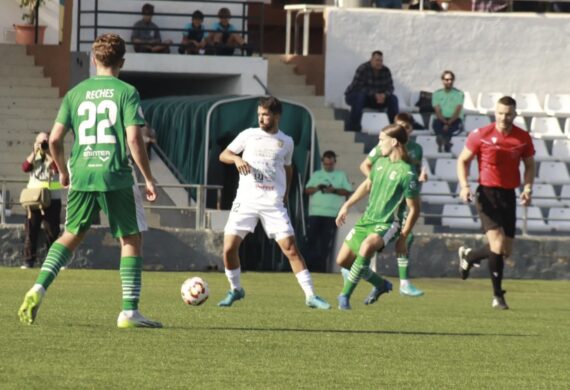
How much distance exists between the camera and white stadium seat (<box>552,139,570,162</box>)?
101 feet

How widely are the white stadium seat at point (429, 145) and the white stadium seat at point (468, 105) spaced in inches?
70.0

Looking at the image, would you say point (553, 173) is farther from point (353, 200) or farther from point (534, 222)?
point (353, 200)

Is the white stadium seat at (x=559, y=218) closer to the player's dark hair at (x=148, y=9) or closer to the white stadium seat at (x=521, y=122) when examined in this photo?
the white stadium seat at (x=521, y=122)

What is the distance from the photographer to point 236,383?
30.2 ft

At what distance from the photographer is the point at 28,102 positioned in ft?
98.6

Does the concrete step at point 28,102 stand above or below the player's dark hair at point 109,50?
below

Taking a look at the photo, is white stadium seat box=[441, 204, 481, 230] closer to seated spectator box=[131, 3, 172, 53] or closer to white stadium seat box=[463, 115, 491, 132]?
white stadium seat box=[463, 115, 491, 132]

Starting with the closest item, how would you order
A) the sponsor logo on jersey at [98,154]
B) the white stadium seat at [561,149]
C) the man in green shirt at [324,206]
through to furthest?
the sponsor logo on jersey at [98,154] < the man in green shirt at [324,206] < the white stadium seat at [561,149]

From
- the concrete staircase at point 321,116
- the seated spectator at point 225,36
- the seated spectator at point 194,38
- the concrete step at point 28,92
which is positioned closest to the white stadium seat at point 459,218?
the concrete staircase at point 321,116

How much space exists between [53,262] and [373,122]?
1850 centimetres

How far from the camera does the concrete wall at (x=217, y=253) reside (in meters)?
24.4

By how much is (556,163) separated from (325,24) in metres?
5.06

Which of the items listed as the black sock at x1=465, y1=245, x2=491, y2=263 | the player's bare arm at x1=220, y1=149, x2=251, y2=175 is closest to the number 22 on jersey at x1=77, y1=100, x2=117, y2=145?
the player's bare arm at x1=220, y1=149, x2=251, y2=175

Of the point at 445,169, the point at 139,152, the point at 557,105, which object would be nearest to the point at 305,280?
the point at 139,152
